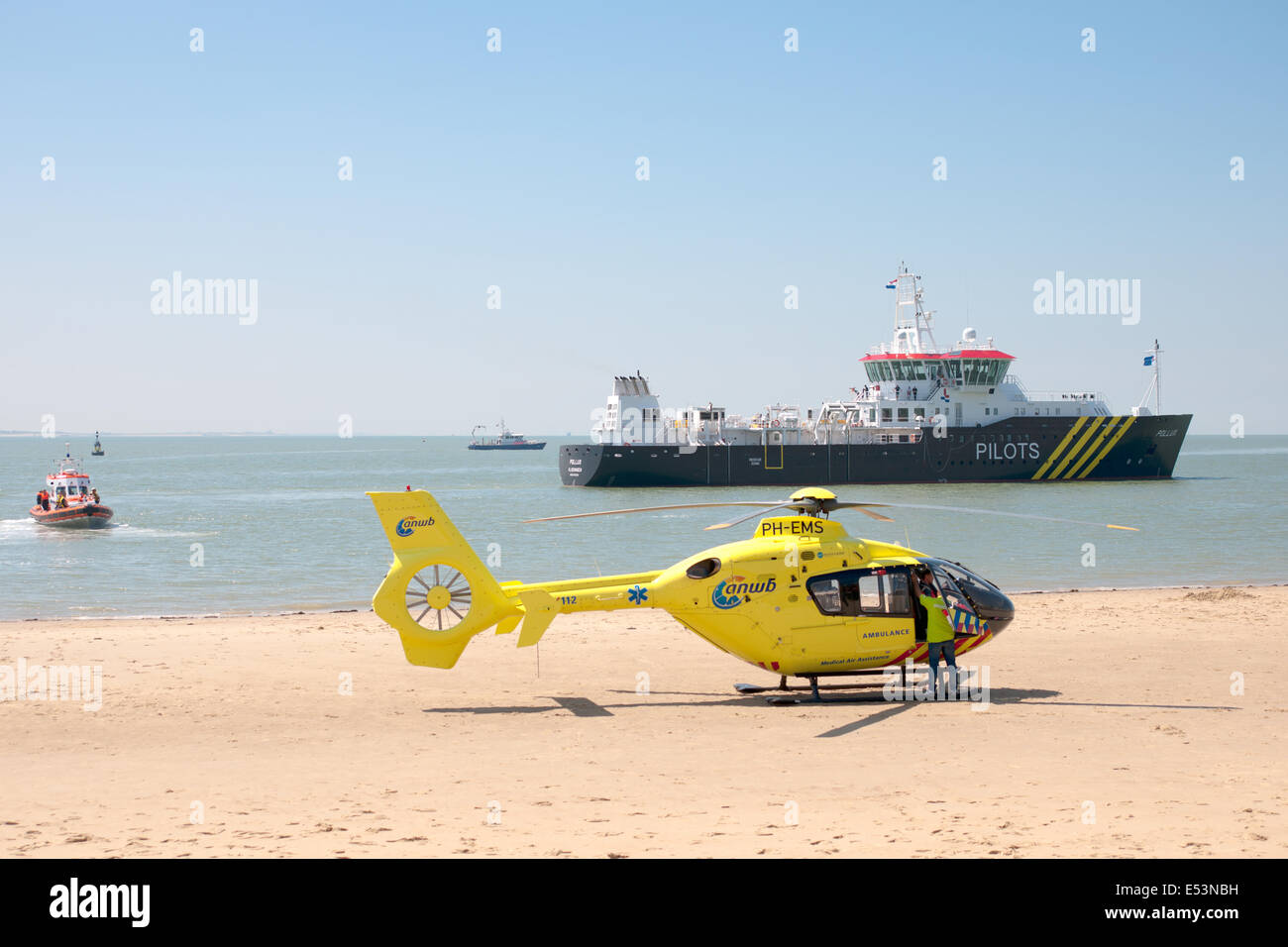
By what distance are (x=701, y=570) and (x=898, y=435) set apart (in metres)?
46.6

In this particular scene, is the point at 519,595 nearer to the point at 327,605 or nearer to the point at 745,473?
the point at 327,605

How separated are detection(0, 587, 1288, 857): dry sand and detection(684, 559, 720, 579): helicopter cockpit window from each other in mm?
1433

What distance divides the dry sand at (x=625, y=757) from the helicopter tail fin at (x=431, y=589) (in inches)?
32.8

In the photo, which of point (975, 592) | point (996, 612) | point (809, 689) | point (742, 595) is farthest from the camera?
point (809, 689)

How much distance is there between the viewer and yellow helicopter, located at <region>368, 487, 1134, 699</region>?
11102mm

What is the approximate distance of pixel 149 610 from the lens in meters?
20.6

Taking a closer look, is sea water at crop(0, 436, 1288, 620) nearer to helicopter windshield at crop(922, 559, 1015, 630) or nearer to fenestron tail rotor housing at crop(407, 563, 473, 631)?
fenestron tail rotor housing at crop(407, 563, 473, 631)

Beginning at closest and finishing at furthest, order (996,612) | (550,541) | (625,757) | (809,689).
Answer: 1. (625,757)
2. (996,612)
3. (809,689)
4. (550,541)

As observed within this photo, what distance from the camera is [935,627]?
1145 cm

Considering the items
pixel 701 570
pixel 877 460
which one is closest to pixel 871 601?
pixel 701 570

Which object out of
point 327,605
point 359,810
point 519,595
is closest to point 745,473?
point 327,605

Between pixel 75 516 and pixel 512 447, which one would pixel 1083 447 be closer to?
pixel 75 516

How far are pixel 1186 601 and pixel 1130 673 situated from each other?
24.6 feet

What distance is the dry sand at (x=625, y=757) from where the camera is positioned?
685 cm
